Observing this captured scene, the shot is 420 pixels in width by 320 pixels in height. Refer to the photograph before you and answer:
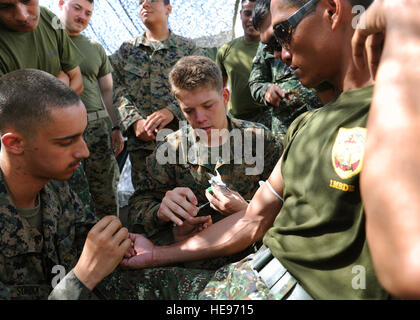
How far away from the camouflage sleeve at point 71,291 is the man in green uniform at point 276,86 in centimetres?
268

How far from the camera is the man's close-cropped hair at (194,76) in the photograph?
2.86 meters

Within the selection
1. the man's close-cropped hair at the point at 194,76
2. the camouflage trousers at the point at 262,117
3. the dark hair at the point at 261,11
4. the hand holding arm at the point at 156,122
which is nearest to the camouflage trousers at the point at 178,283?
the man's close-cropped hair at the point at 194,76

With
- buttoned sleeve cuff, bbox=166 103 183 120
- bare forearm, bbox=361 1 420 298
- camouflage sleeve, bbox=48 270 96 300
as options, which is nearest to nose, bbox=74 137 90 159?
camouflage sleeve, bbox=48 270 96 300

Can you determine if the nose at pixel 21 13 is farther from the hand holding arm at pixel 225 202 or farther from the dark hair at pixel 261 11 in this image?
the dark hair at pixel 261 11

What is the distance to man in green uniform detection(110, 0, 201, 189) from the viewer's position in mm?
4117

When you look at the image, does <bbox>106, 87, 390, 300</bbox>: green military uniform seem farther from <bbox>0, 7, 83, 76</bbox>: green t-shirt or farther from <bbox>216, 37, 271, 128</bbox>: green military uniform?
<bbox>216, 37, 271, 128</bbox>: green military uniform

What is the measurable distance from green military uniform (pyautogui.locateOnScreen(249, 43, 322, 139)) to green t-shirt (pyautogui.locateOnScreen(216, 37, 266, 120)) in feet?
1.95

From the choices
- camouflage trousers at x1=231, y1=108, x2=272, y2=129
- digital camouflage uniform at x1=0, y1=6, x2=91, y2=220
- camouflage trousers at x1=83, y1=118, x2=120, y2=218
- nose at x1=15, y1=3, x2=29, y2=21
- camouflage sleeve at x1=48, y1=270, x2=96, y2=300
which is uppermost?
nose at x1=15, y1=3, x2=29, y2=21

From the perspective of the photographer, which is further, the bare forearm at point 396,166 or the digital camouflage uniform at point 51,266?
the digital camouflage uniform at point 51,266

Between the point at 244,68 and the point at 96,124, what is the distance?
6.67 ft

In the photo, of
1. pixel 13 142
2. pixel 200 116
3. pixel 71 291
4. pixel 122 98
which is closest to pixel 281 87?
pixel 200 116

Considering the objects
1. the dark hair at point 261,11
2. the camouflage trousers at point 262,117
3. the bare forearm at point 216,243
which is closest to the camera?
the bare forearm at point 216,243

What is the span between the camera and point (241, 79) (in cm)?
491

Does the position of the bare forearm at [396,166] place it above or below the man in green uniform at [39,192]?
above
